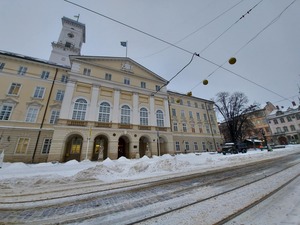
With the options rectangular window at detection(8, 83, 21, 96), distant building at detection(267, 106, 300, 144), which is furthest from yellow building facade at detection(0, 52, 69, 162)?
distant building at detection(267, 106, 300, 144)

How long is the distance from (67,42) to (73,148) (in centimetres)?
3267

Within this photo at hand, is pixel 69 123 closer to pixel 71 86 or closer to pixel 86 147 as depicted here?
pixel 86 147

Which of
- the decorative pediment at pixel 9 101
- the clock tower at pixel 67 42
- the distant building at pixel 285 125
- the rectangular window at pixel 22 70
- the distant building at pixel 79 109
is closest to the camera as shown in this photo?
the distant building at pixel 79 109

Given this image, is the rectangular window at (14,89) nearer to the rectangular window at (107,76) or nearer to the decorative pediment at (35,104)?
the decorative pediment at (35,104)

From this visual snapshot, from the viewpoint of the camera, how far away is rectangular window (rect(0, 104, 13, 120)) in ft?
55.3

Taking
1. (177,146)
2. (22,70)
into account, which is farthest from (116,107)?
(177,146)

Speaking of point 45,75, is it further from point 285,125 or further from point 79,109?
point 285,125

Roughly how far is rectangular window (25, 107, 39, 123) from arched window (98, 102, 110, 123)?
9143mm

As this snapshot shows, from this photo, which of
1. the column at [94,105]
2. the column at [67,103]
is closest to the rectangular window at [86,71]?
the column at [94,105]

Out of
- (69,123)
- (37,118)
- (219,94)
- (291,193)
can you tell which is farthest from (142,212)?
(219,94)

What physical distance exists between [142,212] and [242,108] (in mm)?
36260

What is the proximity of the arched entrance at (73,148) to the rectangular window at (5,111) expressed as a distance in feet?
26.8

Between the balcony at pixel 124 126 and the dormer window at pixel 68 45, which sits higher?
the dormer window at pixel 68 45

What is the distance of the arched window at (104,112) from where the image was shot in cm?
1962
